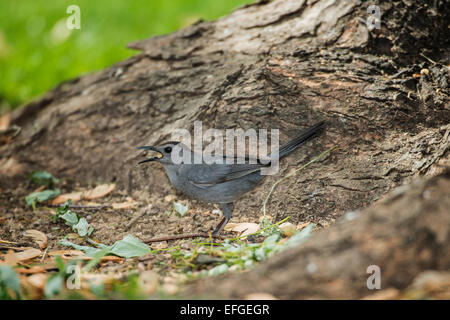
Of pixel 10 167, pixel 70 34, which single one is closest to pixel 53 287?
pixel 10 167

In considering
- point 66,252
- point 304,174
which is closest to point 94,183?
point 66,252

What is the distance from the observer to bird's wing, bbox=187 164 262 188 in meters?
4.32

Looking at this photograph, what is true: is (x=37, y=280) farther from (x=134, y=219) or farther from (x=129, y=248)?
(x=134, y=219)

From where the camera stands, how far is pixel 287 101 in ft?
13.7

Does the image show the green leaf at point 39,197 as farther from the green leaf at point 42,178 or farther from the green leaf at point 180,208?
the green leaf at point 180,208

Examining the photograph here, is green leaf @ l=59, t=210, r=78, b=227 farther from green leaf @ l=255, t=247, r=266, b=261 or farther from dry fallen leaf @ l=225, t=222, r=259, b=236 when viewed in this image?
green leaf @ l=255, t=247, r=266, b=261

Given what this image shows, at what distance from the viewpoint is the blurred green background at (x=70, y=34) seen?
721 centimetres

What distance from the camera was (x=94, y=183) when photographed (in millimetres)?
4945

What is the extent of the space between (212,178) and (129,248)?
4.38 feet

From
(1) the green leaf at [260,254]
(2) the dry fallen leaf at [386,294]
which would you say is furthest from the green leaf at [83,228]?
(2) the dry fallen leaf at [386,294]

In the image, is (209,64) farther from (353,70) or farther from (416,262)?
(416,262)

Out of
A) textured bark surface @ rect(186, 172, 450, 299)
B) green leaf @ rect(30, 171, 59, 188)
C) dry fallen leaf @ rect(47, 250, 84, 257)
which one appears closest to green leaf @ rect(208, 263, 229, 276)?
textured bark surface @ rect(186, 172, 450, 299)

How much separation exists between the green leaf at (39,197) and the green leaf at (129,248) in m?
1.58

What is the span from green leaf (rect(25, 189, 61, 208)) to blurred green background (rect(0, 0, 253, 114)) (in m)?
3.06
